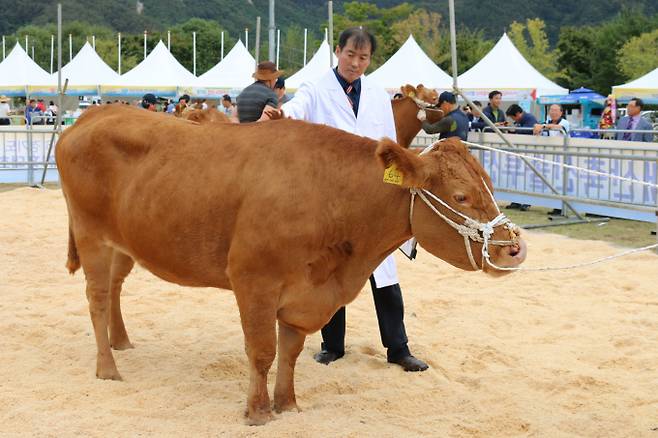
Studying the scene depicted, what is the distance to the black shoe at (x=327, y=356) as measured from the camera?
5.89 metres

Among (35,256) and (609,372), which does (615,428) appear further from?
(35,256)

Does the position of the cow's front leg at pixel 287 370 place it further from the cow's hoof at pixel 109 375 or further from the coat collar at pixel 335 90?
the coat collar at pixel 335 90

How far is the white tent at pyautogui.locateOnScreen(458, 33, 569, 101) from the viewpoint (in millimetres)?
27703

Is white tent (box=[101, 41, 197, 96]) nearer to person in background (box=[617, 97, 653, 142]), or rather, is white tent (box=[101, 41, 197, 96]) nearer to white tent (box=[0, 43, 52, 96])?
white tent (box=[0, 43, 52, 96])

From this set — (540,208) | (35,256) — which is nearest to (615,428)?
(35,256)

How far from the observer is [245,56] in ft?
124

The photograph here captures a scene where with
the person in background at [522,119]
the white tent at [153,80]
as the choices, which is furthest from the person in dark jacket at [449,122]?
the white tent at [153,80]

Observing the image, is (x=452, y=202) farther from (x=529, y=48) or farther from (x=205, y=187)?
(x=529, y=48)

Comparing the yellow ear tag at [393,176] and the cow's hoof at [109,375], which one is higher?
the yellow ear tag at [393,176]

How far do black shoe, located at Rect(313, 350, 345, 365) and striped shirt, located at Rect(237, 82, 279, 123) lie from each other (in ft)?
11.8

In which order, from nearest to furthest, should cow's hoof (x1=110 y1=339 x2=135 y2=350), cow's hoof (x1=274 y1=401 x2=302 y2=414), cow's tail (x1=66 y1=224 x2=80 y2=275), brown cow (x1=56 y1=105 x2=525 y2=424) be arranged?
brown cow (x1=56 y1=105 x2=525 y2=424), cow's hoof (x1=274 y1=401 x2=302 y2=414), cow's tail (x1=66 y1=224 x2=80 y2=275), cow's hoof (x1=110 y1=339 x2=135 y2=350)

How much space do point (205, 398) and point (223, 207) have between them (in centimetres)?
123

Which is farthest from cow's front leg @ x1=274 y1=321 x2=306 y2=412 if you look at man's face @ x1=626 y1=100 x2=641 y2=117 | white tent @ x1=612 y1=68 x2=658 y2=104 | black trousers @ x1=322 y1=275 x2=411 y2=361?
white tent @ x1=612 y1=68 x2=658 y2=104

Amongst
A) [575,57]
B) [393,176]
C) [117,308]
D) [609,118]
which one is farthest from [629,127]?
[575,57]
